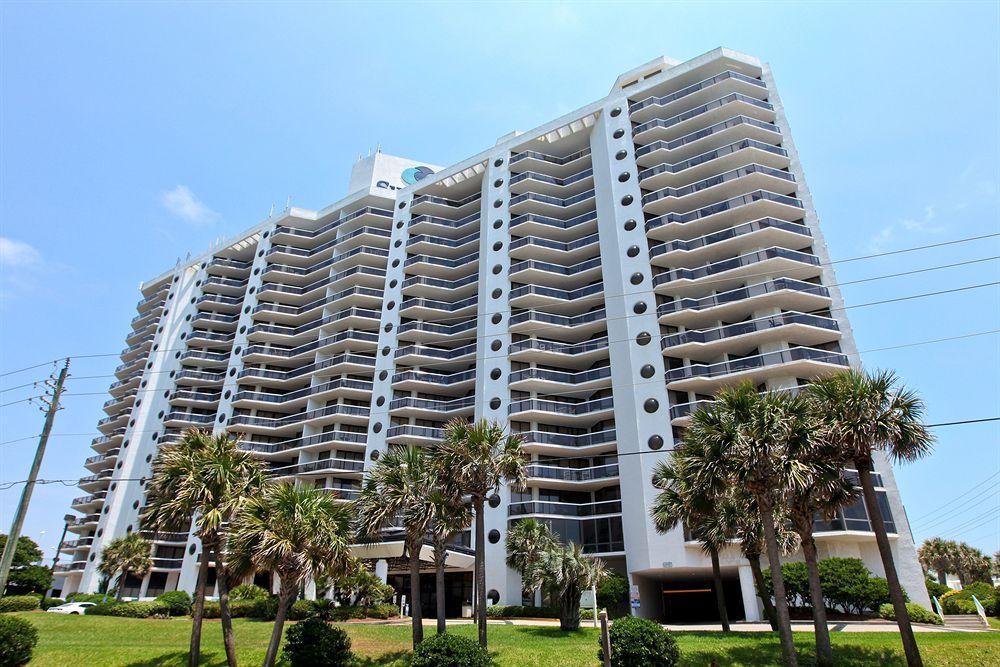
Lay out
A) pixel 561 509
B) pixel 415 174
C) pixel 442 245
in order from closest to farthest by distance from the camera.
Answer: pixel 561 509 < pixel 442 245 < pixel 415 174

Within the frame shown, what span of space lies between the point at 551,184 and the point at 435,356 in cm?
2089

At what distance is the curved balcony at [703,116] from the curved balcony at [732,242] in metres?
11.7

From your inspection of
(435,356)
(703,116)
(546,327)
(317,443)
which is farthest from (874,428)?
(317,443)

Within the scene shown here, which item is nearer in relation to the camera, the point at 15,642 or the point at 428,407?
the point at 15,642

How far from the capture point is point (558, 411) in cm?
4838

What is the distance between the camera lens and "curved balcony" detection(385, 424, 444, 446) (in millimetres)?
53688

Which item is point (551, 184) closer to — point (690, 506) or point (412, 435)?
point (412, 435)

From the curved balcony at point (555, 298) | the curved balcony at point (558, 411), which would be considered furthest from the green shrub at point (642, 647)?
the curved balcony at point (555, 298)

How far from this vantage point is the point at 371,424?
2202 inches

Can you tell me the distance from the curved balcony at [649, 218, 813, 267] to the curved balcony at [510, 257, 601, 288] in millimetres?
6155

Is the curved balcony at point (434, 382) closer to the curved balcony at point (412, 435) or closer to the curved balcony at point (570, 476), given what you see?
the curved balcony at point (412, 435)

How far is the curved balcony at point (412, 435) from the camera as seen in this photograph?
53.7m

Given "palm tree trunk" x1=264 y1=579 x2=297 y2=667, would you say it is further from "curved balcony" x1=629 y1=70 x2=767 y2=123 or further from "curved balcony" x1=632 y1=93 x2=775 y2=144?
"curved balcony" x1=629 y1=70 x2=767 y2=123

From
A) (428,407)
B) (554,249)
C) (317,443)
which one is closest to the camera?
(554,249)
